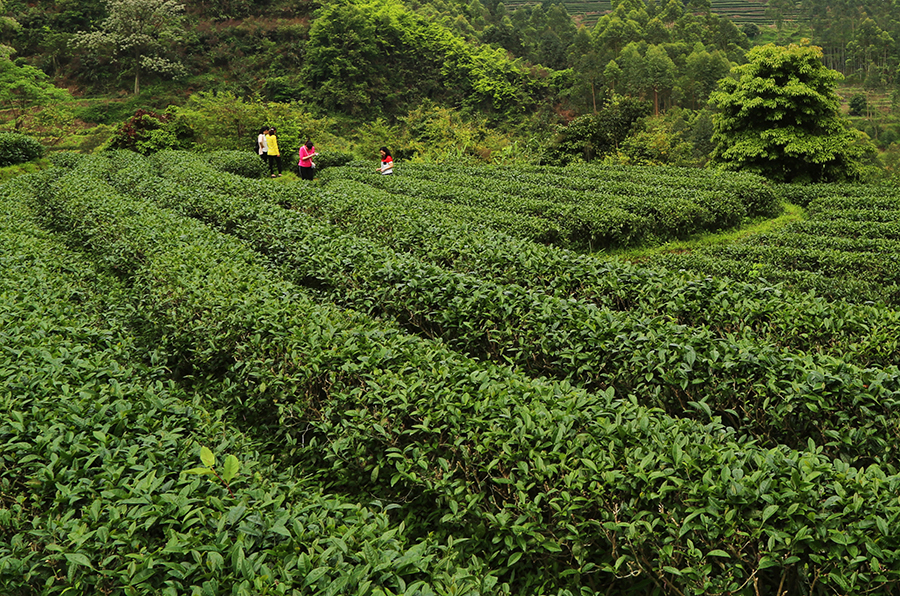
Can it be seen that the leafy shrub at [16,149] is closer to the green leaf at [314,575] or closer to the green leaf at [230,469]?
the green leaf at [230,469]

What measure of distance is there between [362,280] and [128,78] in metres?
52.9

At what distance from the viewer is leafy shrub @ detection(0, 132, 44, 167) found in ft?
71.7

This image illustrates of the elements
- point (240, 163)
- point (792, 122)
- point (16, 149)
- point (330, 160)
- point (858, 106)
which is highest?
point (858, 106)

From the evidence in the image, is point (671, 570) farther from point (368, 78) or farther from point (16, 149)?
point (368, 78)

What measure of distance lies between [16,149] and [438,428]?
26.1 metres

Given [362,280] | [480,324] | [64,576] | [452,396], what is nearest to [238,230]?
[362,280]

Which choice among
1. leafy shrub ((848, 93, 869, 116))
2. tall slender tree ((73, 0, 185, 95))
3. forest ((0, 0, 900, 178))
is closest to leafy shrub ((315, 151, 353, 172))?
forest ((0, 0, 900, 178))

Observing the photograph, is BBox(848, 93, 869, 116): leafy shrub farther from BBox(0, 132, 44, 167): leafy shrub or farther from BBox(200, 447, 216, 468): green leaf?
BBox(200, 447, 216, 468): green leaf

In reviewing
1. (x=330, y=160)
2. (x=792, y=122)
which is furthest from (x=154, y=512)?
(x=792, y=122)

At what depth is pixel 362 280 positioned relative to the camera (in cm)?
682

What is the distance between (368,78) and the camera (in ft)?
183

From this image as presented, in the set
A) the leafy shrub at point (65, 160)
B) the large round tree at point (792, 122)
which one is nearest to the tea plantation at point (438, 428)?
the large round tree at point (792, 122)

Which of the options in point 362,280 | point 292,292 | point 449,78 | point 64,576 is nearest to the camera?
point 64,576

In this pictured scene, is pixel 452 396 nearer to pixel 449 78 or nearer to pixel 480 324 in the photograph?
pixel 480 324
